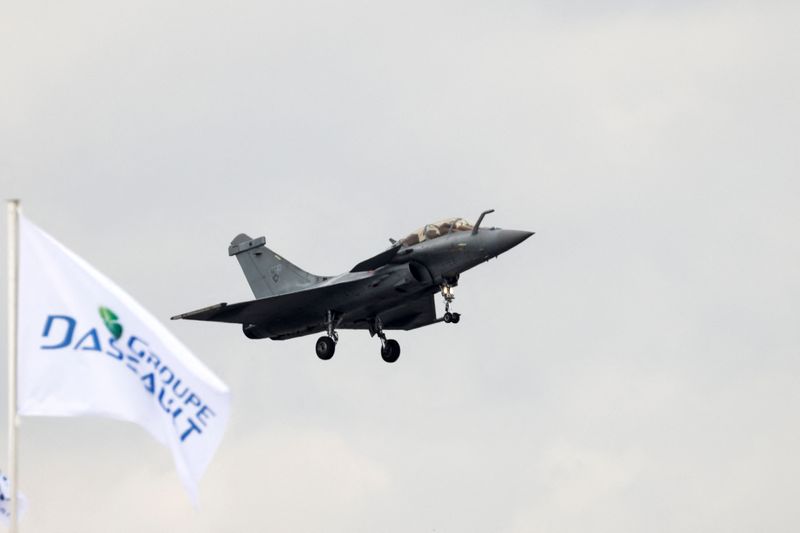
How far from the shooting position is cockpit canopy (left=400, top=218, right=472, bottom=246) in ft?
156

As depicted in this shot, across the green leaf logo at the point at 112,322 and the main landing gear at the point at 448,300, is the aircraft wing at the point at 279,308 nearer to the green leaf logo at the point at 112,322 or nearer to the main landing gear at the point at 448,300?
the main landing gear at the point at 448,300

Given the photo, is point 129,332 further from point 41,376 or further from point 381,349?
point 381,349

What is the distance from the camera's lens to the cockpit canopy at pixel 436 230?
47.5 metres

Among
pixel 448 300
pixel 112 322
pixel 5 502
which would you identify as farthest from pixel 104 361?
pixel 448 300

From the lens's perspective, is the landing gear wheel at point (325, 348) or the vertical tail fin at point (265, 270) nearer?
the landing gear wheel at point (325, 348)

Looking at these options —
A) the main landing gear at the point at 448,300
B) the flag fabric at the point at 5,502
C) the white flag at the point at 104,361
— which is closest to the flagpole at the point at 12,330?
the white flag at the point at 104,361

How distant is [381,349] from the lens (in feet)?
172

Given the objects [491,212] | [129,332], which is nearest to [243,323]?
[491,212]

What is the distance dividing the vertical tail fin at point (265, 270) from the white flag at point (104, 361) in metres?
30.5

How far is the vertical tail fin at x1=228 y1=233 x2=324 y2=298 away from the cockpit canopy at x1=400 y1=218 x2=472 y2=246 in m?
5.57

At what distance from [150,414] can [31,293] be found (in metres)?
2.41

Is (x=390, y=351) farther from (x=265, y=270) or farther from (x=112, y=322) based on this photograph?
(x=112, y=322)

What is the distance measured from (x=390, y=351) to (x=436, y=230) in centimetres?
608

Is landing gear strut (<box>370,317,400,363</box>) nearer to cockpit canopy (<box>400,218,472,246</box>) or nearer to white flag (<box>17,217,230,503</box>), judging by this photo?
cockpit canopy (<box>400,218,472,246</box>)
